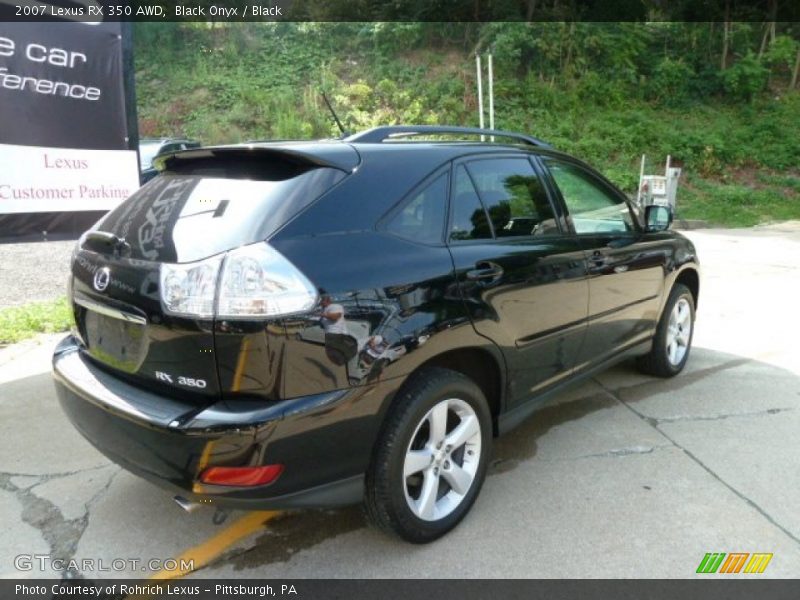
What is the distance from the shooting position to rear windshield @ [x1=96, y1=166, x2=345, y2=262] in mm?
2242

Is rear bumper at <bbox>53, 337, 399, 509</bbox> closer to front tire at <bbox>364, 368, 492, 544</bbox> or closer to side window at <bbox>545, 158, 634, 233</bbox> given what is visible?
front tire at <bbox>364, 368, 492, 544</bbox>

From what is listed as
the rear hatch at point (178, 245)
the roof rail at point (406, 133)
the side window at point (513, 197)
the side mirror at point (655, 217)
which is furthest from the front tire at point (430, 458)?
the side mirror at point (655, 217)

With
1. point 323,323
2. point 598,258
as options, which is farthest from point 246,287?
point 598,258

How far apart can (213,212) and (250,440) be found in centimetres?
90

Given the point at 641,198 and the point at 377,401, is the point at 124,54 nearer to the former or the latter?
the point at 377,401

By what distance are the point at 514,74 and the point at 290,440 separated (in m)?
19.7

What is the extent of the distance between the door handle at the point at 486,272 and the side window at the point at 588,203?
2.91ft

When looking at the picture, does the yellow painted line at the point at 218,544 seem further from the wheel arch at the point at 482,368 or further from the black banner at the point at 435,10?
the black banner at the point at 435,10

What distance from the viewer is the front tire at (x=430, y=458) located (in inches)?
95.2

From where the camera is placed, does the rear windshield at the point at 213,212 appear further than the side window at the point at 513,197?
No

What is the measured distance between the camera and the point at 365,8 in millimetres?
20812

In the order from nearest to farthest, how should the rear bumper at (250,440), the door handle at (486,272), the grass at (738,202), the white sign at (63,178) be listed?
the rear bumper at (250,440) → the door handle at (486,272) → the white sign at (63,178) → the grass at (738,202)

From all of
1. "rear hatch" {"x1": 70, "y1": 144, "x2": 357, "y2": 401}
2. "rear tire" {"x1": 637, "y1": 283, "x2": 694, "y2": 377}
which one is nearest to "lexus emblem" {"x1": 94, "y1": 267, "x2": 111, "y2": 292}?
"rear hatch" {"x1": 70, "y1": 144, "x2": 357, "y2": 401}

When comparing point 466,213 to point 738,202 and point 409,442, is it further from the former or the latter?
point 738,202
